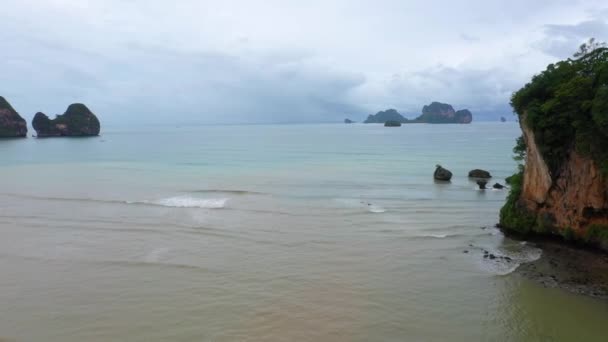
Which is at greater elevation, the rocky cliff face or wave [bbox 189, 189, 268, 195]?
the rocky cliff face

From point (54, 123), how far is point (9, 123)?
13108mm

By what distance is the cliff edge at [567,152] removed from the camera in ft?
74.0

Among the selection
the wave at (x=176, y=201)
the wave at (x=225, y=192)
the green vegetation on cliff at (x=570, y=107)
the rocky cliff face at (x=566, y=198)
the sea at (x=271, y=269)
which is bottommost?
the sea at (x=271, y=269)

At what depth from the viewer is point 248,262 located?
2302 centimetres

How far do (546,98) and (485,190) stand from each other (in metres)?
19.2

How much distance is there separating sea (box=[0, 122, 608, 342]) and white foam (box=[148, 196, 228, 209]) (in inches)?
7.1

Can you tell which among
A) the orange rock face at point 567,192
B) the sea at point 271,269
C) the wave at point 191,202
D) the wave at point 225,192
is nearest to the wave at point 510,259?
the sea at point 271,269

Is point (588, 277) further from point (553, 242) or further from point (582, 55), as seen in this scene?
point (582, 55)

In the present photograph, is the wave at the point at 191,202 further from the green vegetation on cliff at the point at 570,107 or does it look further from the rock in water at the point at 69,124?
the rock in water at the point at 69,124

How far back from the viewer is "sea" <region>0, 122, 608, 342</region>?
16.3m

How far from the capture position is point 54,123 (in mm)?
151125

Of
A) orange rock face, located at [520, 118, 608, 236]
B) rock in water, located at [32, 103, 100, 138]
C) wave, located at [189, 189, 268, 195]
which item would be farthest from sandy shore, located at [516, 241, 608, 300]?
rock in water, located at [32, 103, 100, 138]

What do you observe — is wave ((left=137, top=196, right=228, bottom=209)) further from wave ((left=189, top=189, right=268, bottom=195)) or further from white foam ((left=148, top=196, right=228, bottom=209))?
wave ((left=189, top=189, right=268, bottom=195))

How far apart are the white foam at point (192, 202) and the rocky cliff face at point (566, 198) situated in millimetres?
23040
